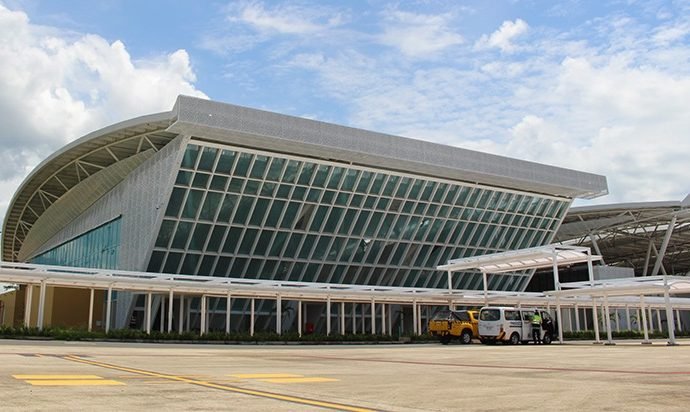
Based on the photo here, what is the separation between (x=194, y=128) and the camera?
3556 cm

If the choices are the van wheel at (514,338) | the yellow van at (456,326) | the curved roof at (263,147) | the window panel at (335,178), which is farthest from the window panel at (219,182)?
the van wheel at (514,338)

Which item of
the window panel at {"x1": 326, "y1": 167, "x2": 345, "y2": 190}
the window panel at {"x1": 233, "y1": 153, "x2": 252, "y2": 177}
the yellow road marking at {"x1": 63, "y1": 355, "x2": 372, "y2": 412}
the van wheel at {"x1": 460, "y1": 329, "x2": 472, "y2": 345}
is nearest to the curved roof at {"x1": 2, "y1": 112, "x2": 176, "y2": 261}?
the window panel at {"x1": 233, "y1": 153, "x2": 252, "y2": 177}

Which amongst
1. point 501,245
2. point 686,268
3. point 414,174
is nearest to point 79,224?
point 414,174

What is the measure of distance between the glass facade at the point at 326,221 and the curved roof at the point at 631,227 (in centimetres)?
1191

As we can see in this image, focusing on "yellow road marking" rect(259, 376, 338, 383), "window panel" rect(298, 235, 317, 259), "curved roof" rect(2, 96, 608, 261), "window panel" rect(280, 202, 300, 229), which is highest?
"curved roof" rect(2, 96, 608, 261)

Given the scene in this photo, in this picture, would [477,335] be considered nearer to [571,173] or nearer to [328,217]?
[328,217]

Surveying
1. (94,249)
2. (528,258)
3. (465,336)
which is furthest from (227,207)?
(528,258)

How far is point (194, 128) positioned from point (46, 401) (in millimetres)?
28764

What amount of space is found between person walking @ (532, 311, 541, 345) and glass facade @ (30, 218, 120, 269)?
27.6m

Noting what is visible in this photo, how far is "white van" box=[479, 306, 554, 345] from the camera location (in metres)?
30.6

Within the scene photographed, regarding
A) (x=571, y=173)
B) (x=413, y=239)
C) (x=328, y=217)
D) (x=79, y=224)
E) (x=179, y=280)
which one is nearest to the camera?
(x=179, y=280)

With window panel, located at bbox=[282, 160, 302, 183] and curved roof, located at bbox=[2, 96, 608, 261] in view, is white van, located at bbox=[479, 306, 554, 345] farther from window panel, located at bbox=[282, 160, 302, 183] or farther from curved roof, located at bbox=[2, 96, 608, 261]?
window panel, located at bbox=[282, 160, 302, 183]

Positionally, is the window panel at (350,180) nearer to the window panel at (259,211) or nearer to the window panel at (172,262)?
the window panel at (259,211)

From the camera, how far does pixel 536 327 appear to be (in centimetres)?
3203
